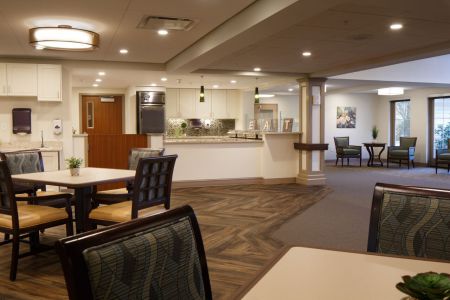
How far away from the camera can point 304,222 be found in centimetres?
529

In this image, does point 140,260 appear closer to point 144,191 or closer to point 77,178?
point 144,191

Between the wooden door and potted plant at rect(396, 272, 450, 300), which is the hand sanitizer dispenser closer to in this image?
the wooden door

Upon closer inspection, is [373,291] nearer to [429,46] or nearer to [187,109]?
[429,46]

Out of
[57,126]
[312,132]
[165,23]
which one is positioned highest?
[165,23]

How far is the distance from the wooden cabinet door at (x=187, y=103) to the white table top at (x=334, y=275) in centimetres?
1070

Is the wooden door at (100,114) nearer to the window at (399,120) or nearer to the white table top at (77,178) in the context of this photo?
the white table top at (77,178)

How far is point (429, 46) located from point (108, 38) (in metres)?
4.45

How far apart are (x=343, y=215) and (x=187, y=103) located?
23.7ft

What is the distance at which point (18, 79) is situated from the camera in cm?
678

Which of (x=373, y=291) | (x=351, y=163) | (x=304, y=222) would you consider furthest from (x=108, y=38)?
(x=351, y=163)

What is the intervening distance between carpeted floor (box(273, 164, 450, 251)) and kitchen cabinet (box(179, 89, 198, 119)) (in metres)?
4.31

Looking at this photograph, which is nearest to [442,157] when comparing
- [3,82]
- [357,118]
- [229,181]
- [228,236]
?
[357,118]

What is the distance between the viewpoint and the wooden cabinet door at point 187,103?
1193 cm

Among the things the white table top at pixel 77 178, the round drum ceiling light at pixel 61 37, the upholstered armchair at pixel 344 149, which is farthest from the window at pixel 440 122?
the white table top at pixel 77 178
